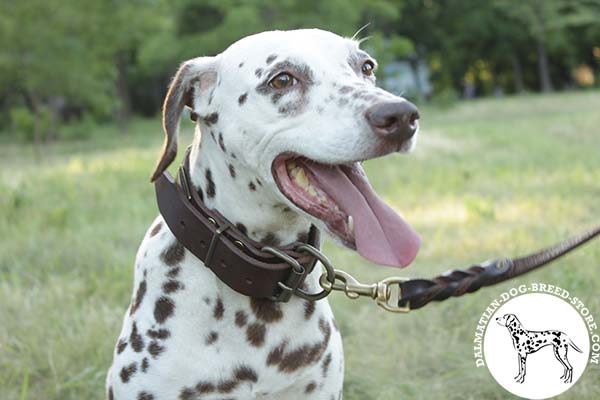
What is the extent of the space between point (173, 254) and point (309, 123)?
0.63m

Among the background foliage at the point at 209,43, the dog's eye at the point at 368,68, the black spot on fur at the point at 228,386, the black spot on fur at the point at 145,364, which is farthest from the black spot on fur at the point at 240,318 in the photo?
the background foliage at the point at 209,43

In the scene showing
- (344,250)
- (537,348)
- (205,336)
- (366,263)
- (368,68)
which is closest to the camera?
(205,336)

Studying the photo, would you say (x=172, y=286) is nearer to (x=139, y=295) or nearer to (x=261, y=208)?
(x=139, y=295)

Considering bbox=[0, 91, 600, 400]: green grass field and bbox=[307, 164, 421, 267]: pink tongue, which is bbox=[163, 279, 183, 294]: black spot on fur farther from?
bbox=[0, 91, 600, 400]: green grass field

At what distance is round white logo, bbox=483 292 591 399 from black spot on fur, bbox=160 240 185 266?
5.31 ft

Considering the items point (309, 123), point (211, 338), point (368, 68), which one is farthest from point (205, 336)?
point (368, 68)

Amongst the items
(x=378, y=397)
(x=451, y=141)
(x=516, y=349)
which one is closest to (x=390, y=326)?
(x=378, y=397)

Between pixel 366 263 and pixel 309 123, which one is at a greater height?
pixel 309 123

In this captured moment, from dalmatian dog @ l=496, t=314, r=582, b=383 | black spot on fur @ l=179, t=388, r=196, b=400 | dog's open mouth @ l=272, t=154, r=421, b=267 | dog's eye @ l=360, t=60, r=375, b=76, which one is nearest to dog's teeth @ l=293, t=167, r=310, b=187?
dog's open mouth @ l=272, t=154, r=421, b=267

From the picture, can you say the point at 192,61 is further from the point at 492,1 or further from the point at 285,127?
the point at 492,1

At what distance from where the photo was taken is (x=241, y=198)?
231 cm

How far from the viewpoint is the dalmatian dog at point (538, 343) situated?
3.09 meters

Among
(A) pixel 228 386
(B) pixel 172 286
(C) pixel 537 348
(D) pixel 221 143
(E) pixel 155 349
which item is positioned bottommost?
(C) pixel 537 348

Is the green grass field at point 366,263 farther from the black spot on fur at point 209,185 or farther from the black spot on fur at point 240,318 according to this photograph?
the black spot on fur at point 209,185
